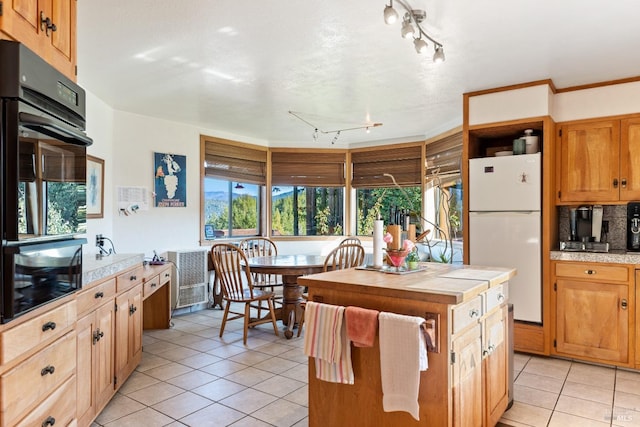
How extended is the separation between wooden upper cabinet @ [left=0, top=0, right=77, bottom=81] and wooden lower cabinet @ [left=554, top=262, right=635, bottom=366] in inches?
149

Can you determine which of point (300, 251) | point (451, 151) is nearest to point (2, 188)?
point (451, 151)

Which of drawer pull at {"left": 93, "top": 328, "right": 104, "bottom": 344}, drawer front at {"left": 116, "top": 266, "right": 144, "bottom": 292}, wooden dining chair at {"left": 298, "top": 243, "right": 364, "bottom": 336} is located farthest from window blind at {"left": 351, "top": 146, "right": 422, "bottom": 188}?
drawer pull at {"left": 93, "top": 328, "right": 104, "bottom": 344}

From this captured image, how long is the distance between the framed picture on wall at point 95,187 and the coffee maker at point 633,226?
4.81 m

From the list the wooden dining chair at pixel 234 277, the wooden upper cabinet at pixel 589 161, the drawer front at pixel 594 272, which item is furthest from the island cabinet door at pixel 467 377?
the wooden dining chair at pixel 234 277

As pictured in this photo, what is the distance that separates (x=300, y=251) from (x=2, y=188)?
510 cm

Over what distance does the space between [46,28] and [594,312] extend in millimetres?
4113

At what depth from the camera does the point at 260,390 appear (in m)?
2.88

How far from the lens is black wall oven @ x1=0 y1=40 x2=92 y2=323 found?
131 cm

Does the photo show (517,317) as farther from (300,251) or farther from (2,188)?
(2,188)

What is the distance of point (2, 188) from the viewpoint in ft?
4.22

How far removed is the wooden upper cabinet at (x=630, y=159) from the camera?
3.36 metres

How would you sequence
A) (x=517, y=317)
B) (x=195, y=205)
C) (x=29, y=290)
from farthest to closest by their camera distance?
(x=195, y=205), (x=517, y=317), (x=29, y=290)

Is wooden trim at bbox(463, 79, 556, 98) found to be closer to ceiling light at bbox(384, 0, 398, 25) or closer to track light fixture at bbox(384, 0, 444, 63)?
track light fixture at bbox(384, 0, 444, 63)

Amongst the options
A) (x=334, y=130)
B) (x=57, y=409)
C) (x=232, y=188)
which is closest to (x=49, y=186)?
(x=57, y=409)
